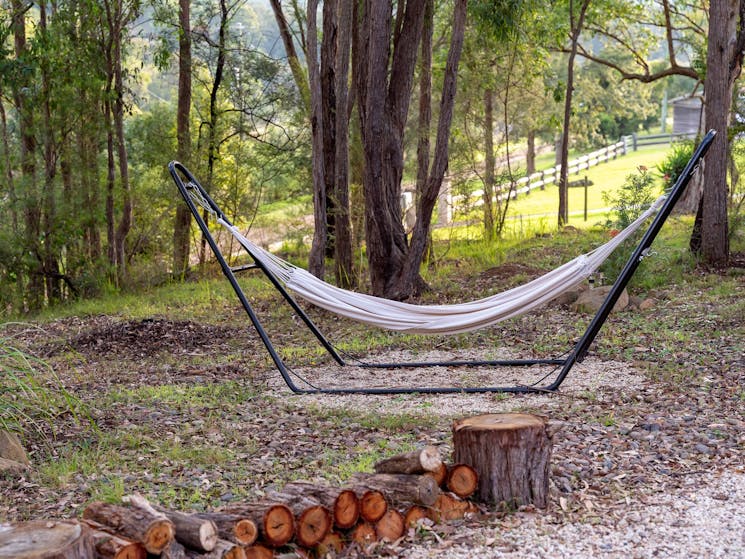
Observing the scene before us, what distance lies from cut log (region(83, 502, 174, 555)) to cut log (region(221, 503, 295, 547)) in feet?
0.85

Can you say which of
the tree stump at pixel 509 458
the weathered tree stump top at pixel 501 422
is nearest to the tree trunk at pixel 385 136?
the weathered tree stump top at pixel 501 422

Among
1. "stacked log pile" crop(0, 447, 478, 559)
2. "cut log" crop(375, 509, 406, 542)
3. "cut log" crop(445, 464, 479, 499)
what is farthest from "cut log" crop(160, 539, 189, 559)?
"cut log" crop(445, 464, 479, 499)

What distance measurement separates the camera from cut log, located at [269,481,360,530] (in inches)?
94.7

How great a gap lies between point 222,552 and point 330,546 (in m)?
0.35

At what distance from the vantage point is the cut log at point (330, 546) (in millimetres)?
2375

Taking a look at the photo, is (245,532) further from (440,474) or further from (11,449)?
(11,449)

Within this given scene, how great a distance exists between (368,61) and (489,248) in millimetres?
2880

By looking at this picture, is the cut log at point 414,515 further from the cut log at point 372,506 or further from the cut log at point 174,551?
the cut log at point 174,551

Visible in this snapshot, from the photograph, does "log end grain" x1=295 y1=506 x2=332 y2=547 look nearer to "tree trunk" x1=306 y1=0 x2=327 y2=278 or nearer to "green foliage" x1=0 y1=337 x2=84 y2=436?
"green foliage" x1=0 y1=337 x2=84 y2=436

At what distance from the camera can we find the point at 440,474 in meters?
2.63

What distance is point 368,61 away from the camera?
22.3 ft

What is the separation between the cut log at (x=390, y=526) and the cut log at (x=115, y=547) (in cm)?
68

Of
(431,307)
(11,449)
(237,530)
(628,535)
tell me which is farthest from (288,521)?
(431,307)

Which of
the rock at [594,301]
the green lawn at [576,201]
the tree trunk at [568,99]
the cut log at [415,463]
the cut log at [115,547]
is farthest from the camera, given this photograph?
the green lawn at [576,201]
